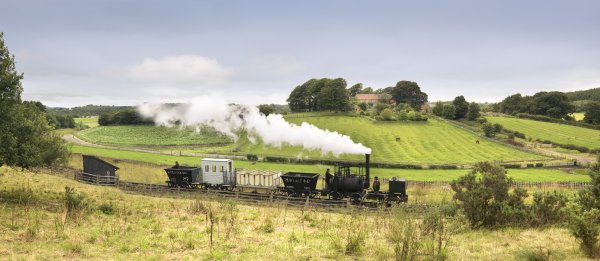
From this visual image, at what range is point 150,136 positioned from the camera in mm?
73000

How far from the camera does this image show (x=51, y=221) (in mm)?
15516

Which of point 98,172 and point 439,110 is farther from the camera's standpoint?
point 439,110

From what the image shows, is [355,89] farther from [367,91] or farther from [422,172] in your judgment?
[422,172]

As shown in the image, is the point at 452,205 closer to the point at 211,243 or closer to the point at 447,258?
the point at 447,258

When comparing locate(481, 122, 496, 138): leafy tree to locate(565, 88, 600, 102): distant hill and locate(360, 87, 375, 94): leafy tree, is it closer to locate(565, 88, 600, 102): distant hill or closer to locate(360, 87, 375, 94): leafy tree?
locate(360, 87, 375, 94): leafy tree

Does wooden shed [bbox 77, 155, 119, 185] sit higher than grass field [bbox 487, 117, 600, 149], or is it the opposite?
grass field [bbox 487, 117, 600, 149]

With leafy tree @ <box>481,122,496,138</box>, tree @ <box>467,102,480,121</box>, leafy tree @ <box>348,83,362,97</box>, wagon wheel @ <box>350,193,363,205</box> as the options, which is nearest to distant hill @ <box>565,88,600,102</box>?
leafy tree @ <box>348,83,362,97</box>

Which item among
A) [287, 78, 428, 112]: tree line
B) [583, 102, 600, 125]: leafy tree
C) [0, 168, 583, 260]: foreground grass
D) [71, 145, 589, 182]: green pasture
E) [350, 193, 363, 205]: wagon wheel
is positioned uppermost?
[287, 78, 428, 112]: tree line

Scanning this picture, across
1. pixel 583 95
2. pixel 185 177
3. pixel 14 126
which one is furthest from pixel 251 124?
pixel 583 95

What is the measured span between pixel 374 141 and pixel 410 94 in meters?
50.5

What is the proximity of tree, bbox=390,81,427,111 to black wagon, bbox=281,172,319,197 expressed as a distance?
8837cm

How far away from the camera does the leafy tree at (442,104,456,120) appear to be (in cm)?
8627

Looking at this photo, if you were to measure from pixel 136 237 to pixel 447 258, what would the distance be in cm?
1126

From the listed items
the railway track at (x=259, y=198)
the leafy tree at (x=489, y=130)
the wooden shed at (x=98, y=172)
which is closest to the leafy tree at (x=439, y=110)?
the leafy tree at (x=489, y=130)
